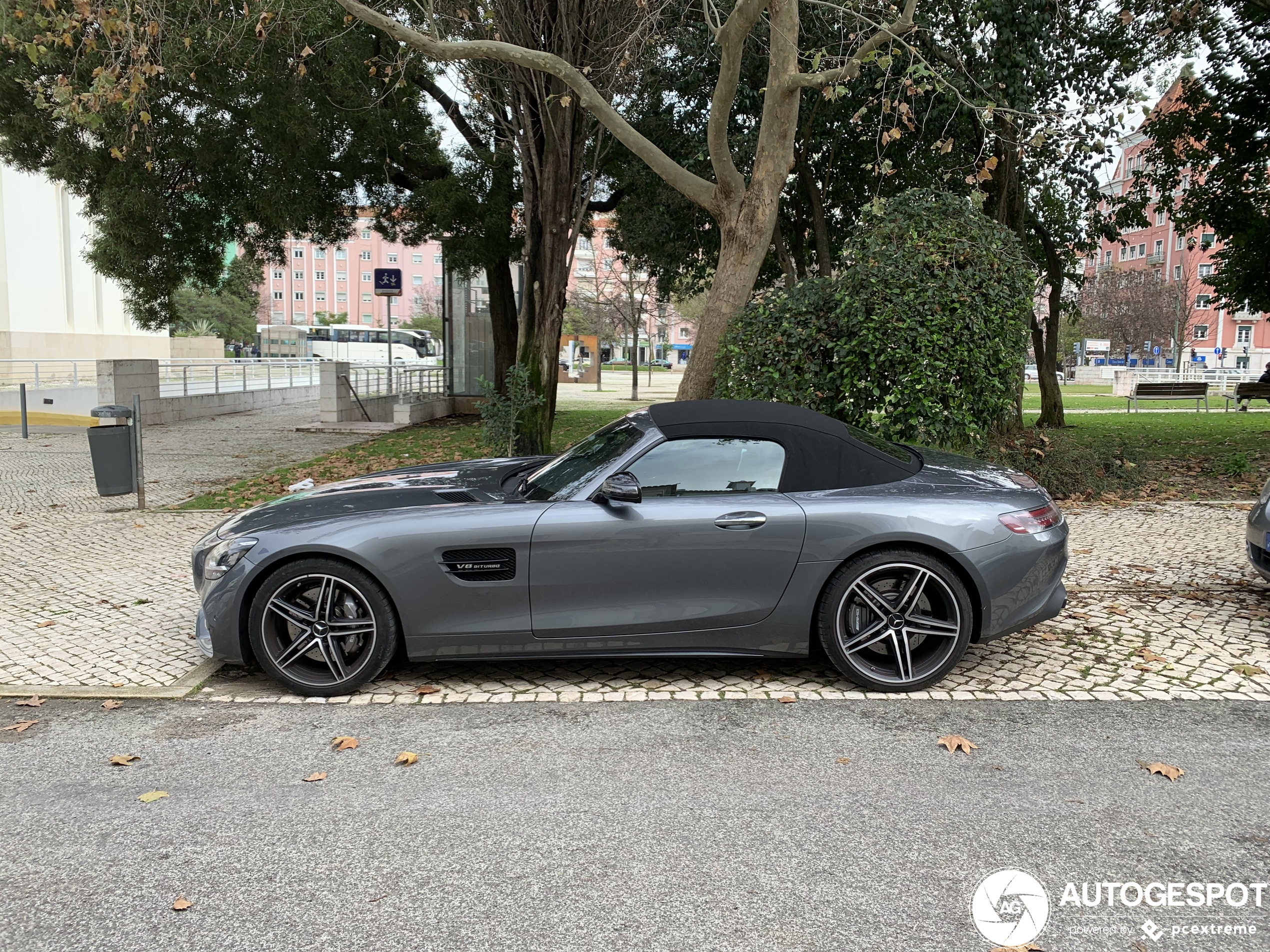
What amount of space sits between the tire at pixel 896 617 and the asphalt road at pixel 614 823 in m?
0.20

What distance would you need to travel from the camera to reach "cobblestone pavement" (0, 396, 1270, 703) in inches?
187

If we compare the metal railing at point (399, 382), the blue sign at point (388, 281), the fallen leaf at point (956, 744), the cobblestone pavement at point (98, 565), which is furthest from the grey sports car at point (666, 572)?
the metal railing at point (399, 382)

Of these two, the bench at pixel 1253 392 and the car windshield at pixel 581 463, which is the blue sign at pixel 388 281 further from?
the bench at pixel 1253 392

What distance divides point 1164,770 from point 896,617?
49.4 inches

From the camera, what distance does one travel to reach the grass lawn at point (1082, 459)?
10.3 m

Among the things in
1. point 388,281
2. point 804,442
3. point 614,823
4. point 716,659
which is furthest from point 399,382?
point 614,823

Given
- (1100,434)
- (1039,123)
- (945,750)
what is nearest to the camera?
(945,750)

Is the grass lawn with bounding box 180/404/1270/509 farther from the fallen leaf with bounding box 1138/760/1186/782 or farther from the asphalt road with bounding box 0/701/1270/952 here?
the asphalt road with bounding box 0/701/1270/952

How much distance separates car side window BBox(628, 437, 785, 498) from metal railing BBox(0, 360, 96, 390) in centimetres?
1815

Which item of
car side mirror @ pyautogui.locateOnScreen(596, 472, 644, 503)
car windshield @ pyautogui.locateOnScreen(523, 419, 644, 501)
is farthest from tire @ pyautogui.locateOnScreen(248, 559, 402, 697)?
car side mirror @ pyautogui.locateOnScreen(596, 472, 644, 503)

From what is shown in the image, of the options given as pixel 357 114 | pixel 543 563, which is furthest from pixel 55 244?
pixel 543 563

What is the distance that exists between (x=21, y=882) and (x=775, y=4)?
9.14 m

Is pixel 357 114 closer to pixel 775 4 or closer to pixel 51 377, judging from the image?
pixel 775 4

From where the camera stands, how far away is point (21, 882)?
9.79ft
